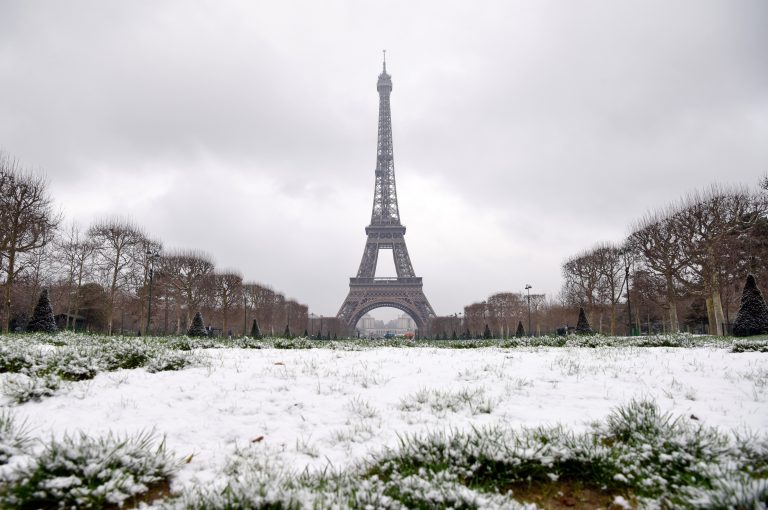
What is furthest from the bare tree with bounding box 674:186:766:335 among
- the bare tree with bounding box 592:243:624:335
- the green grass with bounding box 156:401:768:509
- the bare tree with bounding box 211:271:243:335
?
the bare tree with bounding box 211:271:243:335

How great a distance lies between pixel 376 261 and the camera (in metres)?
65.4

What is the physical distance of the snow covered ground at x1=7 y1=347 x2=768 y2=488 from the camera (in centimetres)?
448

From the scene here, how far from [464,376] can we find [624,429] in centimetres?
335

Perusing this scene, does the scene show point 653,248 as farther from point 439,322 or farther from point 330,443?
point 439,322

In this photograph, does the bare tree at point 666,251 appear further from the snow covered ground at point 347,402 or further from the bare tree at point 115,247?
the bare tree at point 115,247

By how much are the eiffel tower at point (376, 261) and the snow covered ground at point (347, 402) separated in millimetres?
50276

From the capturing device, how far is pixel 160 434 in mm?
4527

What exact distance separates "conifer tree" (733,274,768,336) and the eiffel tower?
40658 millimetres

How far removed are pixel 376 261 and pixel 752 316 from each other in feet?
165

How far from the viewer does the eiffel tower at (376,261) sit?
58.7m

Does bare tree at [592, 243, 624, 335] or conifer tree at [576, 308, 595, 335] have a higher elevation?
bare tree at [592, 243, 624, 335]

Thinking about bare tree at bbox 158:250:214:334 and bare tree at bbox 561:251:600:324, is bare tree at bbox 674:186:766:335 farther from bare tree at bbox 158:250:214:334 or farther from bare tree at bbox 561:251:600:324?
bare tree at bbox 158:250:214:334

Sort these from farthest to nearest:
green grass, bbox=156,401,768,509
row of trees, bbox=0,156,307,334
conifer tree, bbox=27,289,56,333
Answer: row of trees, bbox=0,156,307,334 → conifer tree, bbox=27,289,56,333 → green grass, bbox=156,401,768,509

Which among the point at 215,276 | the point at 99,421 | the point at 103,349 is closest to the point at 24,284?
the point at 215,276
